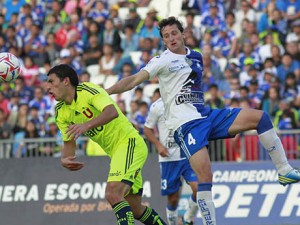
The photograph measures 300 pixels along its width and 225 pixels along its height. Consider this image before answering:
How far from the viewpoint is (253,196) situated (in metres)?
17.5

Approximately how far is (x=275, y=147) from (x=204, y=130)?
3.09 ft

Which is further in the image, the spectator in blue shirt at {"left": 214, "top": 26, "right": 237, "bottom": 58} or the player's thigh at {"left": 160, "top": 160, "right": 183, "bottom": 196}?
the spectator in blue shirt at {"left": 214, "top": 26, "right": 237, "bottom": 58}

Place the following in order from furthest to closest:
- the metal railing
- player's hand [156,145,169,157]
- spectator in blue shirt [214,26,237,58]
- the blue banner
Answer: spectator in blue shirt [214,26,237,58] → the metal railing → the blue banner → player's hand [156,145,169,157]

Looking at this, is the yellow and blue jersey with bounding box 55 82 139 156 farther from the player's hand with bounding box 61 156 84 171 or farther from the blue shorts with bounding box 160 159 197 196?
the blue shorts with bounding box 160 159 197 196

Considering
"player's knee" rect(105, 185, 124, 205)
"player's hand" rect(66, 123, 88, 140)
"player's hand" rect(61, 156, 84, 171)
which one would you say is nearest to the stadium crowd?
"player's hand" rect(61, 156, 84, 171)

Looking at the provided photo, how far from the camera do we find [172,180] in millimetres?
16266

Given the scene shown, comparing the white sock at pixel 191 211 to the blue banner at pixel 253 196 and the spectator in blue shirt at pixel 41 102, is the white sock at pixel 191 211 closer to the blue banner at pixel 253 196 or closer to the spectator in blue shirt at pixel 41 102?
the blue banner at pixel 253 196

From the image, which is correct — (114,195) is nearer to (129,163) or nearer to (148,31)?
(129,163)

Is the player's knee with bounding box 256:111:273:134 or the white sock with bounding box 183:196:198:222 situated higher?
the player's knee with bounding box 256:111:273:134

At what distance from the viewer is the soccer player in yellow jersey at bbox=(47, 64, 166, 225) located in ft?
39.0

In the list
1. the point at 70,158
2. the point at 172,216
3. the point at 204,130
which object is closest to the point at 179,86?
the point at 204,130

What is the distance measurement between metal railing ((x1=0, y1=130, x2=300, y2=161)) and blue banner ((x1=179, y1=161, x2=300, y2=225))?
4.50ft

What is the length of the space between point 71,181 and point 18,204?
3.26 feet

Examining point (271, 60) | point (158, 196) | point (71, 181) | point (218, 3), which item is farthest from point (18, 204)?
point (218, 3)
